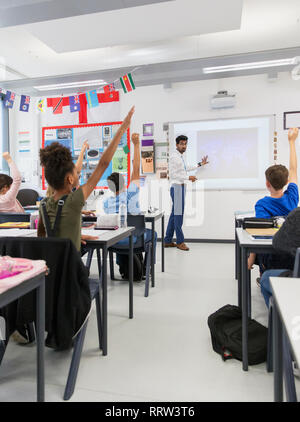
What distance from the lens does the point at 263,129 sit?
204 inches

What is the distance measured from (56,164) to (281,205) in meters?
1.60

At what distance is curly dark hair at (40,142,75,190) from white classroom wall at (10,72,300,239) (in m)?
4.12

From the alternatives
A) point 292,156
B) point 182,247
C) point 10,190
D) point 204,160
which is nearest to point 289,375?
point 292,156

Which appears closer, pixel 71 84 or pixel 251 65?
pixel 251 65

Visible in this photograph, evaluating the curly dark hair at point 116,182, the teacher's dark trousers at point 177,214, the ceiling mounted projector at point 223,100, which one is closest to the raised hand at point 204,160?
the teacher's dark trousers at point 177,214

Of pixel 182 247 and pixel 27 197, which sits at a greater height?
pixel 27 197

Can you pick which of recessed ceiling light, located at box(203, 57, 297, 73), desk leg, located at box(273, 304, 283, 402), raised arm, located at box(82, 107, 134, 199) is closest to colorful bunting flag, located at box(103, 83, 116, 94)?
recessed ceiling light, located at box(203, 57, 297, 73)

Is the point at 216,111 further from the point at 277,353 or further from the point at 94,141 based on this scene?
the point at 277,353

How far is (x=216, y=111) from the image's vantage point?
5344 millimetres

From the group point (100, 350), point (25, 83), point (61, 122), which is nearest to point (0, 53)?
point (25, 83)

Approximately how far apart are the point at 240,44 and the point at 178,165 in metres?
1.91

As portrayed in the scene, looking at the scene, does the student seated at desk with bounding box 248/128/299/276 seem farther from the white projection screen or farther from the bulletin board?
the bulletin board

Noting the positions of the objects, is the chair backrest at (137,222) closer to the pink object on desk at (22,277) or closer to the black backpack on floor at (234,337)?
the black backpack on floor at (234,337)

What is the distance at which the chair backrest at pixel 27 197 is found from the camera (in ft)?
18.5
